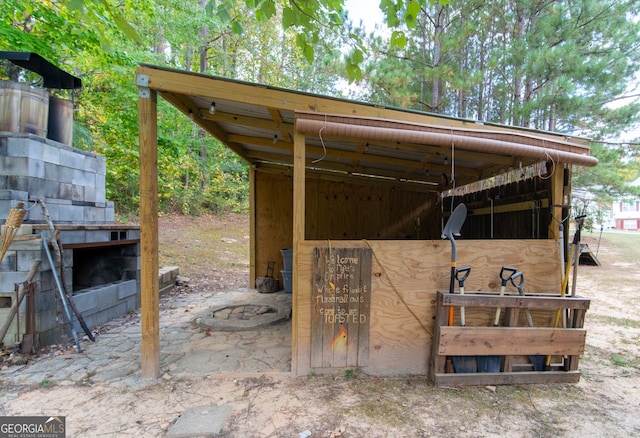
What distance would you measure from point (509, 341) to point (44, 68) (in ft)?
17.8

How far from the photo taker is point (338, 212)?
5.80m

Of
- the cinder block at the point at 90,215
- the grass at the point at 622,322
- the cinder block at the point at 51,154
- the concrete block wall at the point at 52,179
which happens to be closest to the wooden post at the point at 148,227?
the concrete block wall at the point at 52,179

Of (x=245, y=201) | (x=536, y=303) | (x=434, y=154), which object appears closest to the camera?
(x=536, y=303)

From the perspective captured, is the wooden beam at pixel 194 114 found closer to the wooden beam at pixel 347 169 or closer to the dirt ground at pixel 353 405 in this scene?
the wooden beam at pixel 347 169

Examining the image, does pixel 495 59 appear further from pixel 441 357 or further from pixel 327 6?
pixel 441 357

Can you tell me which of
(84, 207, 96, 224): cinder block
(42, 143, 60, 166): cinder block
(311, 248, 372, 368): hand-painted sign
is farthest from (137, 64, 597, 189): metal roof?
(84, 207, 96, 224): cinder block

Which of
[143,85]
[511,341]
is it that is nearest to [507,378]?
[511,341]

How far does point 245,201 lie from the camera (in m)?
13.1

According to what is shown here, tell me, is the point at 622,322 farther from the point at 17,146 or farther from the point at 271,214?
the point at 17,146

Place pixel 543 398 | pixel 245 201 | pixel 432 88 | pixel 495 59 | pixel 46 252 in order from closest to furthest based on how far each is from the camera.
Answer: pixel 543 398
pixel 46 252
pixel 495 59
pixel 432 88
pixel 245 201

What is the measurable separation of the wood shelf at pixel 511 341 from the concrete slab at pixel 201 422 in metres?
1.54

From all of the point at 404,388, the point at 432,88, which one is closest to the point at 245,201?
the point at 432,88

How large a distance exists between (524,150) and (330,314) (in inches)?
78.3

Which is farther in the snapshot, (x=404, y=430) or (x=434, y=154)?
(x=434, y=154)
